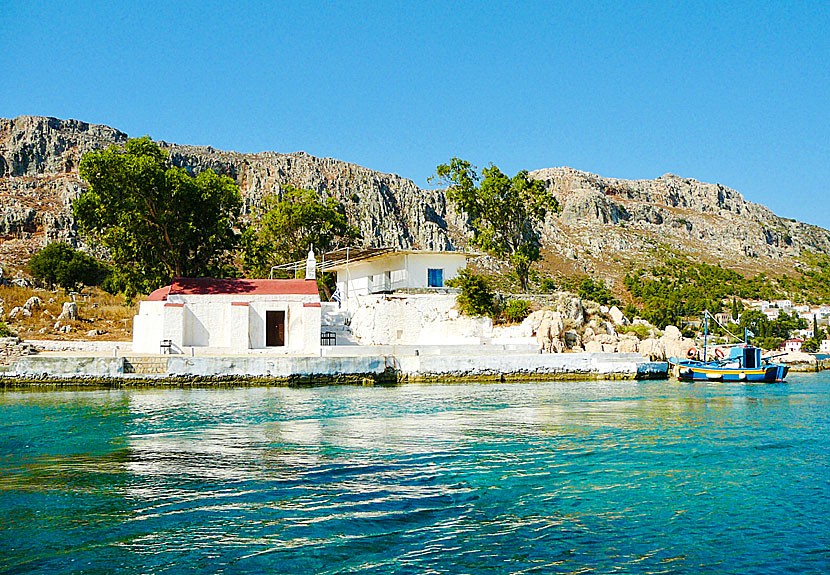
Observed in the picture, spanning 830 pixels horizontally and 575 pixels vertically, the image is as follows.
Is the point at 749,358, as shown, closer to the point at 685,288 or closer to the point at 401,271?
the point at 401,271

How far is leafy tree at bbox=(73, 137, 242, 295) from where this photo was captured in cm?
3569

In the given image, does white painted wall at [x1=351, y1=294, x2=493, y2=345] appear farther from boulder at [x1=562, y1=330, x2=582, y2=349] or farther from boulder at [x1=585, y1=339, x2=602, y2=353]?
boulder at [x1=585, y1=339, x2=602, y2=353]

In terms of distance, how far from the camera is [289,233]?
52.0m

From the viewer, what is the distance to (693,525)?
26.5 feet

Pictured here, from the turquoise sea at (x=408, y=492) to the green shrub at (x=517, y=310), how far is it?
19.5 metres

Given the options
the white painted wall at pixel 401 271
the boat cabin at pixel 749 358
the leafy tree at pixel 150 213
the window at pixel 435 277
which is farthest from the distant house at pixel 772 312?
the leafy tree at pixel 150 213

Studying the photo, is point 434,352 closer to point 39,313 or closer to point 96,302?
point 39,313

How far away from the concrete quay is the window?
33.6ft

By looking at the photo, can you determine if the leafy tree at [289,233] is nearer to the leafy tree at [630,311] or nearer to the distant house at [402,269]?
the distant house at [402,269]

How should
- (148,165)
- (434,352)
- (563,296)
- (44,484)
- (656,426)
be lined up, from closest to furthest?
(44,484)
(656,426)
(434,352)
(148,165)
(563,296)

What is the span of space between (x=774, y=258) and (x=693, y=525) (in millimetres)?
166159

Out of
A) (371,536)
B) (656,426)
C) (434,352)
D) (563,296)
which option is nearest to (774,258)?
(563,296)

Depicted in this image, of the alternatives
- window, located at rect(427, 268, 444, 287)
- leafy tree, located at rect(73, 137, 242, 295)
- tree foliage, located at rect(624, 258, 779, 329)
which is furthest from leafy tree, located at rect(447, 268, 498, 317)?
tree foliage, located at rect(624, 258, 779, 329)

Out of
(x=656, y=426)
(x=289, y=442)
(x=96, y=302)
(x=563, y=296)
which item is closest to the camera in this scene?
(x=289, y=442)
